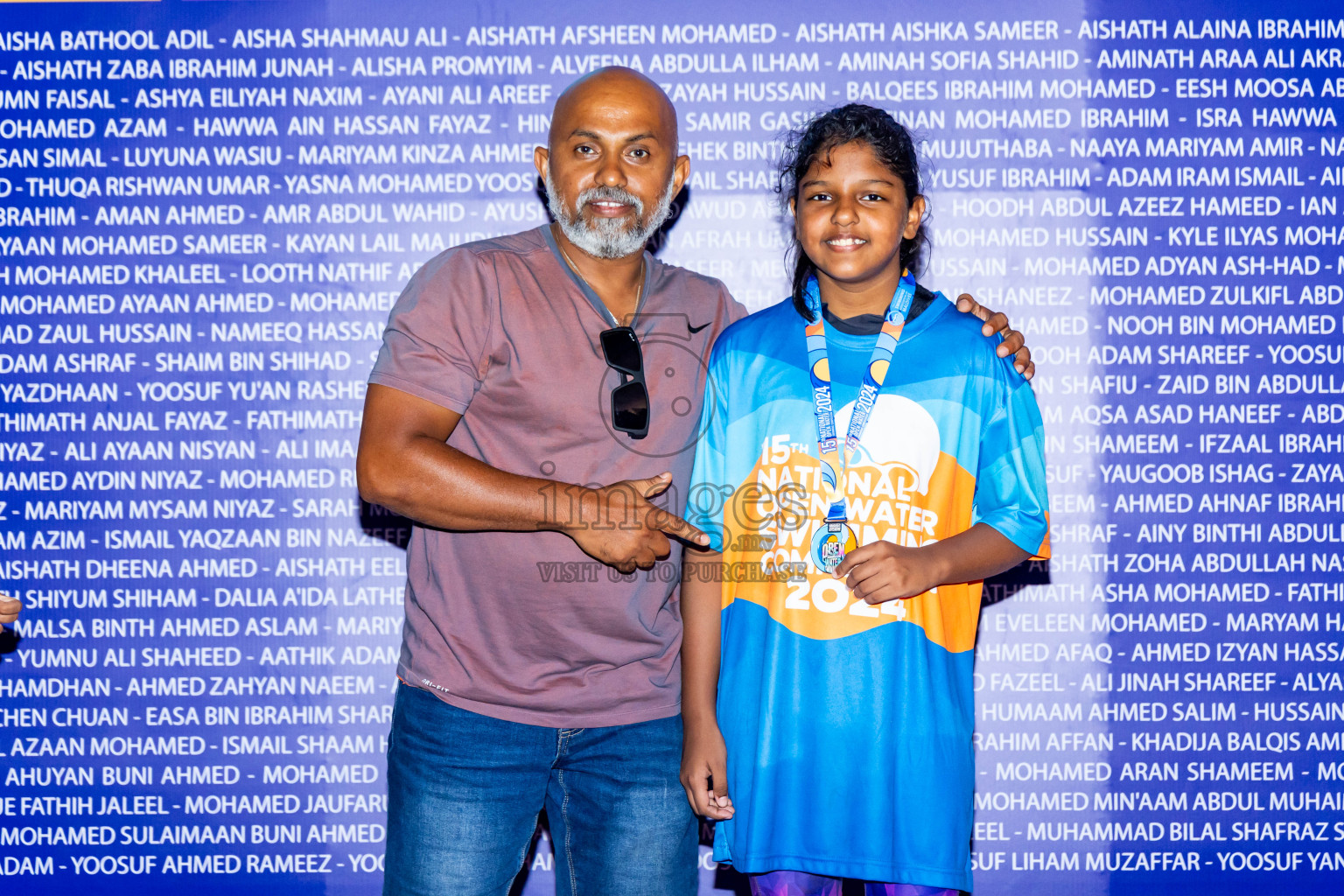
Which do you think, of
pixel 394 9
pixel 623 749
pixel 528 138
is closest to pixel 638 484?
pixel 623 749

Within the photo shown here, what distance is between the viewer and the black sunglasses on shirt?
204cm

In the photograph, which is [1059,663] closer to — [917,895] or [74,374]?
[917,895]

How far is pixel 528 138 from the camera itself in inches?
111

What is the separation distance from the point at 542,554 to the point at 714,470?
0.44 m

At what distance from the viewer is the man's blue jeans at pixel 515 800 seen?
203 centimetres

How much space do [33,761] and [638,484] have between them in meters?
2.38

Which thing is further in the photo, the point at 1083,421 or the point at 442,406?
the point at 1083,421

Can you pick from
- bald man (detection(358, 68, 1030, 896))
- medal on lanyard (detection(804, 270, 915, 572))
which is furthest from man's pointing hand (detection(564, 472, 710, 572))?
medal on lanyard (detection(804, 270, 915, 572))

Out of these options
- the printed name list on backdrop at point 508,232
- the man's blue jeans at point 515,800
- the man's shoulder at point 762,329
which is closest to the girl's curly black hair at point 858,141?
the man's shoulder at point 762,329

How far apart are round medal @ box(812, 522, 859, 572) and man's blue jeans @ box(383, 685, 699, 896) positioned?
568 mm

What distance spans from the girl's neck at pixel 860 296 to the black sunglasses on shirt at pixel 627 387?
444 mm

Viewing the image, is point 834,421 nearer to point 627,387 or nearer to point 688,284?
point 627,387

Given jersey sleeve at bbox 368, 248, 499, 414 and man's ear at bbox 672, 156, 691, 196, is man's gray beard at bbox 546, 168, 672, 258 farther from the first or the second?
jersey sleeve at bbox 368, 248, 499, 414

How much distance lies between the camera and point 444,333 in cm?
201
